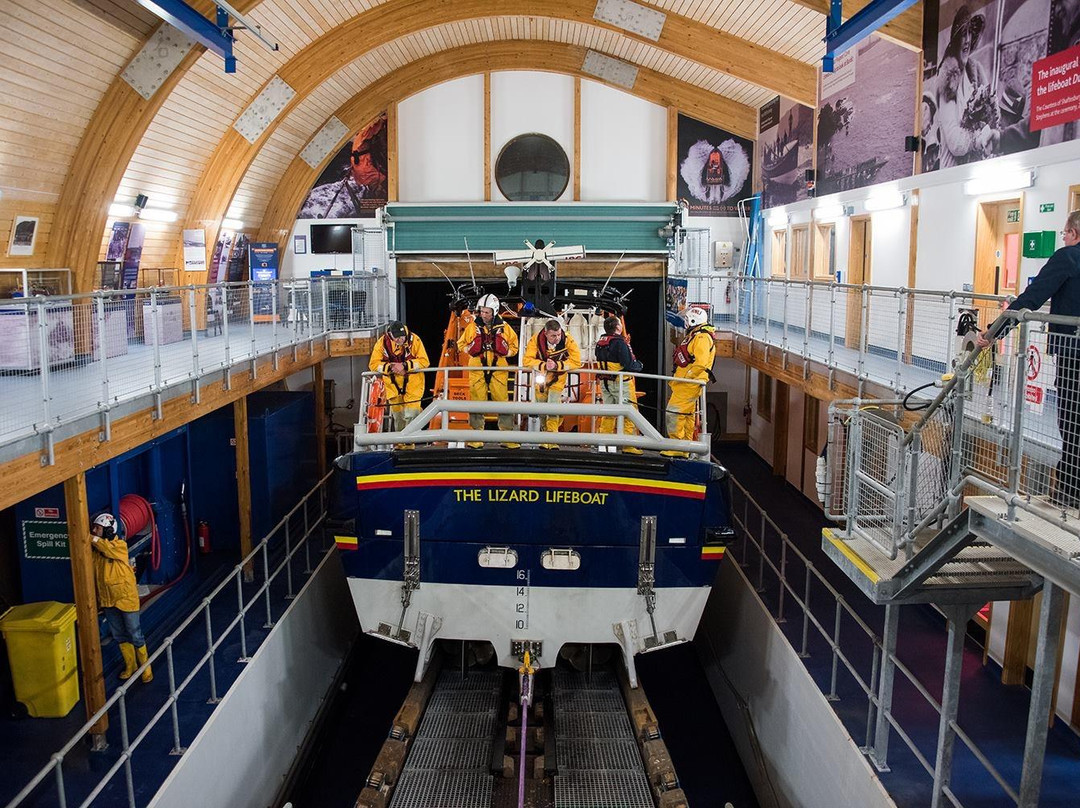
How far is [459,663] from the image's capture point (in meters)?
9.23

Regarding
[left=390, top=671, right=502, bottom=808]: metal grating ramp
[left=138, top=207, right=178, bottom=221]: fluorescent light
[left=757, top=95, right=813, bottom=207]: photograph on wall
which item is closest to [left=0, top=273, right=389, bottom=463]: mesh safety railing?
[left=138, top=207, right=178, bottom=221]: fluorescent light

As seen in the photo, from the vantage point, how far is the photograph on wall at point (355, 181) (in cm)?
1716

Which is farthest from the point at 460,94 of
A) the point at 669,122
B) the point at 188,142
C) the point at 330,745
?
the point at 330,745

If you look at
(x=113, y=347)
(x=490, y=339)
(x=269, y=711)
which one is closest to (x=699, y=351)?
(x=490, y=339)

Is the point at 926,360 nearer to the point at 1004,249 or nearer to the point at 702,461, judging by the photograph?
the point at 1004,249

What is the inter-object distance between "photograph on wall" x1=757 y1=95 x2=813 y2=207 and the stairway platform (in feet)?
32.1

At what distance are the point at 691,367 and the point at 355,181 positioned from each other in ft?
33.5

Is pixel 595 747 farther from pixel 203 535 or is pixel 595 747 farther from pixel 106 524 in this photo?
pixel 203 535

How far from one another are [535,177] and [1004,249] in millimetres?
9984

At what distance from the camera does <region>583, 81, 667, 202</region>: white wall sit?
17078 millimetres

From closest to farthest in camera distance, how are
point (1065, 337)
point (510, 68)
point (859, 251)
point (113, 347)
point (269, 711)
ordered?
point (1065, 337) → point (113, 347) → point (269, 711) → point (859, 251) → point (510, 68)

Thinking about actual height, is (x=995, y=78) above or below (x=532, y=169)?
below

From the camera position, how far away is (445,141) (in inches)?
675

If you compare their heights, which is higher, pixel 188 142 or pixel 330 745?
pixel 188 142
